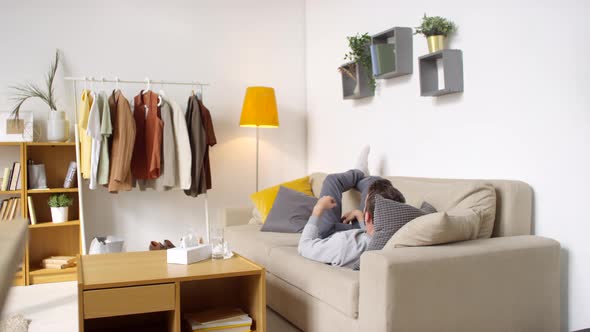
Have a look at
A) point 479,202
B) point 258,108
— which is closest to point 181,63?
point 258,108

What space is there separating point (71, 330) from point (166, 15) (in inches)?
120

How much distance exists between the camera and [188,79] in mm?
5207

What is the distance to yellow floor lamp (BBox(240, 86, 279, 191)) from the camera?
495cm

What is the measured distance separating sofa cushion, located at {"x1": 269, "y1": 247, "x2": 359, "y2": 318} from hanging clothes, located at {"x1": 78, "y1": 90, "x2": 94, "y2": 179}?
1929 millimetres

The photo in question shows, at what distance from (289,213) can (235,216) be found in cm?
64

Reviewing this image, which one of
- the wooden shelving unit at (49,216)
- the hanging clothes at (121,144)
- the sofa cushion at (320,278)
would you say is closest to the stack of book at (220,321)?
the sofa cushion at (320,278)

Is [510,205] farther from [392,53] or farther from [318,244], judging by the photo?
[392,53]

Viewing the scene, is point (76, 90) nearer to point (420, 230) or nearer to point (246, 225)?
point (246, 225)

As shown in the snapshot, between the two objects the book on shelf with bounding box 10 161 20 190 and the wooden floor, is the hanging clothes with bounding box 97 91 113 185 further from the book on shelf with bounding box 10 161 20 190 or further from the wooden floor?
the wooden floor

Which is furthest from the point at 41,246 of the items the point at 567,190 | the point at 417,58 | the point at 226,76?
the point at 567,190

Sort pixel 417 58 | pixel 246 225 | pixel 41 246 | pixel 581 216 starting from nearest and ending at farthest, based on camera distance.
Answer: pixel 581 216, pixel 417 58, pixel 246 225, pixel 41 246

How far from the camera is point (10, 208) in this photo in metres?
4.38

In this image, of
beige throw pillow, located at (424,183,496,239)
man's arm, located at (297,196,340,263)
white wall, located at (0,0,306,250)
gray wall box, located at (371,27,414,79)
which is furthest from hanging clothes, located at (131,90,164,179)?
beige throw pillow, located at (424,183,496,239)

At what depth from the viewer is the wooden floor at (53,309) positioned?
3.27 meters
